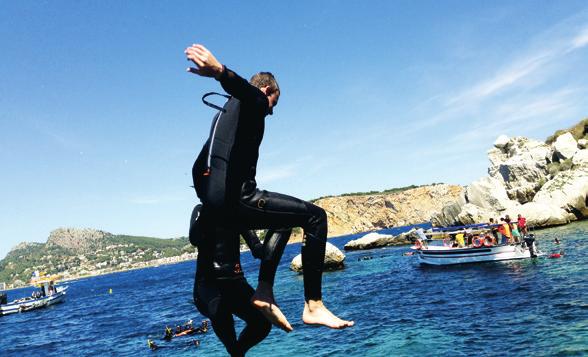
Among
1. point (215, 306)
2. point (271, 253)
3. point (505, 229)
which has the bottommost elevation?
point (505, 229)

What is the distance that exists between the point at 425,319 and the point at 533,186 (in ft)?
187

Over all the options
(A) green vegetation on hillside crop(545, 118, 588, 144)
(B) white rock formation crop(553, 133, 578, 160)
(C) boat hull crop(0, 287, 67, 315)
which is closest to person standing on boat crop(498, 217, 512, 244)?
(B) white rock formation crop(553, 133, 578, 160)

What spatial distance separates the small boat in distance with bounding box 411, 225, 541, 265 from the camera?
41.1m

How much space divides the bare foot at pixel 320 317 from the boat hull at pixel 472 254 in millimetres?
42797

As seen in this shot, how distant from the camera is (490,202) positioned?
6975 centimetres

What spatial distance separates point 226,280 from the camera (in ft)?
14.1

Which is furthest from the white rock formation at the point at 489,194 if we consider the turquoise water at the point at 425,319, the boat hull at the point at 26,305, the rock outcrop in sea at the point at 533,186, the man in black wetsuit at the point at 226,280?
the boat hull at the point at 26,305

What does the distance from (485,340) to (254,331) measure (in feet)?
58.8

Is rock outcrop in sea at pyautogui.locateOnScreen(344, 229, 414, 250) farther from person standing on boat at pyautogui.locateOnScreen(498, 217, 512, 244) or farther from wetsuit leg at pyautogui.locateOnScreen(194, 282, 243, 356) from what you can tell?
wetsuit leg at pyautogui.locateOnScreen(194, 282, 243, 356)

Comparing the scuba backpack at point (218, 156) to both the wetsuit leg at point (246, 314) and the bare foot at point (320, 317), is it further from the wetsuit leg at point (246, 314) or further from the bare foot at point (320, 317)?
the bare foot at point (320, 317)

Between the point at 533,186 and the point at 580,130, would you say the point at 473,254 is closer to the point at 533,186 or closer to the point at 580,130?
the point at 533,186

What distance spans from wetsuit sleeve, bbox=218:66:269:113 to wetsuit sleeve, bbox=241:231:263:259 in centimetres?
151

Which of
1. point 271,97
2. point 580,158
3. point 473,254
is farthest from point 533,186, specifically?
point 271,97

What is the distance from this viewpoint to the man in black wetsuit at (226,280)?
425cm
